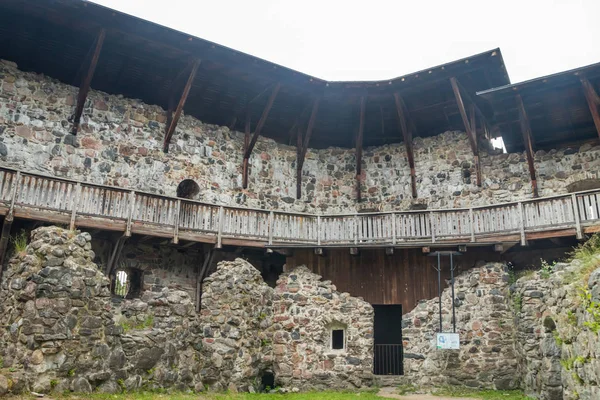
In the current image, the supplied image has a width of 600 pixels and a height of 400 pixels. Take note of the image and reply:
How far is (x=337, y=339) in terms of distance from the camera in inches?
672

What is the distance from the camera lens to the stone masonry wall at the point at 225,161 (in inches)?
689

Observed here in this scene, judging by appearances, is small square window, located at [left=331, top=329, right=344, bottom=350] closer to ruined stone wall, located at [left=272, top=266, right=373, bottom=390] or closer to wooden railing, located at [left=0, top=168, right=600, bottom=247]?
ruined stone wall, located at [left=272, top=266, right=373, bottom=390]

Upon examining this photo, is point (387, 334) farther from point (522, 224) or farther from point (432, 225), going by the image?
point (522, 224)

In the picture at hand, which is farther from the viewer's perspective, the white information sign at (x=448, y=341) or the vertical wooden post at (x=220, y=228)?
the vertical wooden post at (x=220, y=228)

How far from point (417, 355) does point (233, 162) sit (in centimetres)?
962

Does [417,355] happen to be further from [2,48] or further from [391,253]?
[2,48]

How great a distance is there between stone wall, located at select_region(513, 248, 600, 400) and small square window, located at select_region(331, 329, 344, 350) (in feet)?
16.4

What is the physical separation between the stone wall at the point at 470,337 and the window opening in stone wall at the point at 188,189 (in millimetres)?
8537

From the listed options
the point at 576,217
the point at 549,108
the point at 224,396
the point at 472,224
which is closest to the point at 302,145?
the point at 472,224

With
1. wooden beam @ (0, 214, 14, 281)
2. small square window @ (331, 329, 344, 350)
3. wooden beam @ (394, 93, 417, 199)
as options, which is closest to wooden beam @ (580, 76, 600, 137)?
wooden beam @ (394, 93, 417, 199)

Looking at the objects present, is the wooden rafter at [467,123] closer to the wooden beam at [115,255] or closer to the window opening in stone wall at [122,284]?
the wooden beam at [115,255]

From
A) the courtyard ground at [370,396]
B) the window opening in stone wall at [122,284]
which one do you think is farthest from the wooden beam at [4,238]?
the courtyard ground at [370,396]

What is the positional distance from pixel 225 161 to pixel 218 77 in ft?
10.4

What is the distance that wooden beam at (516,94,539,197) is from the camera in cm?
1803
